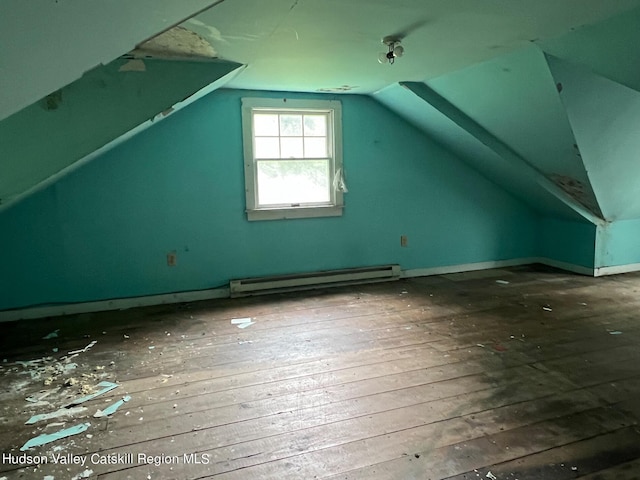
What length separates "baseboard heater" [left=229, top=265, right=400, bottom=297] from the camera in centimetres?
409

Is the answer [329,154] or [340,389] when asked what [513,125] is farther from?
[340,389]

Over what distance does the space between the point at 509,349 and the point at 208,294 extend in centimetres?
253

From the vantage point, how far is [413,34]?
2.54 m

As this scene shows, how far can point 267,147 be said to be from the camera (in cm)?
418

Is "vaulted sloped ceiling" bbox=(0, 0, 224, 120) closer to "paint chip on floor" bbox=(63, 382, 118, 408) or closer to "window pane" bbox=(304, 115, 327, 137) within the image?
"paint chip on floor" bbox=(63, 382, 118, 408)

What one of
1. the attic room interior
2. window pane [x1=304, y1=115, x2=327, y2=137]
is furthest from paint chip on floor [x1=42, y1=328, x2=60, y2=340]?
window pane [x1=304, y1=115, x2=327, y2=137]

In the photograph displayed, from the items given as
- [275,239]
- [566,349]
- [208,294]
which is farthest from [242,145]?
[566,349]

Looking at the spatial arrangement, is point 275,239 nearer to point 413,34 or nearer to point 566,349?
point 413,34

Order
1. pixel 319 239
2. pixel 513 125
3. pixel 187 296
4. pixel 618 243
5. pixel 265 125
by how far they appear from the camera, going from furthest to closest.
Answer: pixel 618 243 → pixel 319 239 → pixel 265 125 → pixel 187 296 → pixel 513 125

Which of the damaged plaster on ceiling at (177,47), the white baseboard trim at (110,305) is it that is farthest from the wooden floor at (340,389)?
the damaged plaster on ceiling at (177,47)

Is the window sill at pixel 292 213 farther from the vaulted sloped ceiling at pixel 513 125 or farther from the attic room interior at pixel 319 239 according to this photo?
the vaulted sloped ceiling at pixel 513 125

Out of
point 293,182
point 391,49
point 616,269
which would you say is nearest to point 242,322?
point 293,182

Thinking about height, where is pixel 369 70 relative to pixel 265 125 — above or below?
above

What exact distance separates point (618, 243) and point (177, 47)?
460 cm
